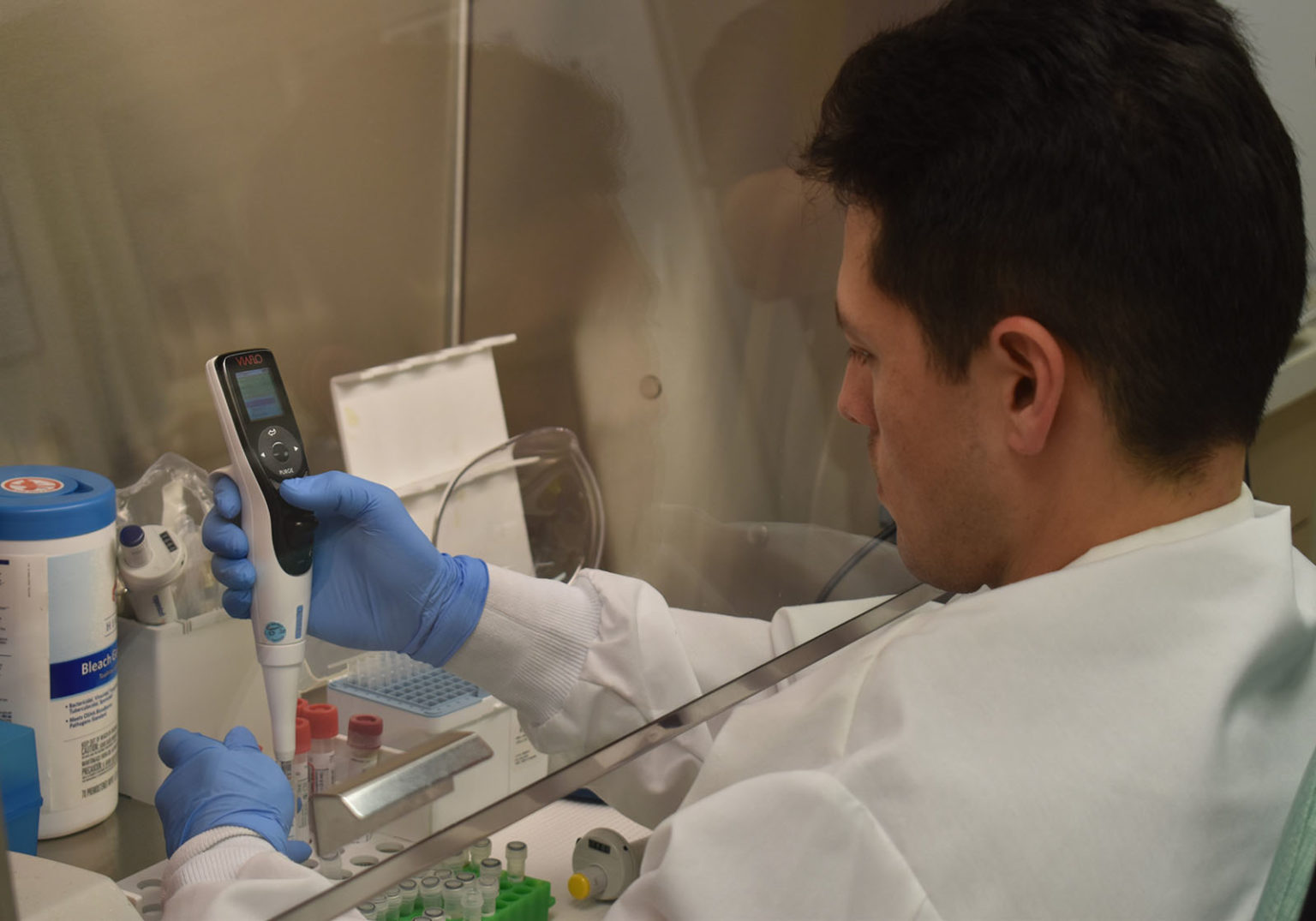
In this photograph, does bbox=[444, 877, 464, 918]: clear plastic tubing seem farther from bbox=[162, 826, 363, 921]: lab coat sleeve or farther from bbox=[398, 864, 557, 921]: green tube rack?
bbox=[162, 826, 363, 921]: lab coat sleeve

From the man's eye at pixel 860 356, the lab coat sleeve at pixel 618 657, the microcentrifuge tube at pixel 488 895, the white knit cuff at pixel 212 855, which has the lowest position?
the microcentrifuge tube at pixel 488 895

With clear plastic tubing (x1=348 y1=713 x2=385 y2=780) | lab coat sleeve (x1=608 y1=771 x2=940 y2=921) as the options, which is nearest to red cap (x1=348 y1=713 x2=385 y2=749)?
clear plastic tubing (x1=348 y1=713 x2=385 y2=780)

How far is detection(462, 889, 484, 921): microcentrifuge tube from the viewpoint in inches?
43.9

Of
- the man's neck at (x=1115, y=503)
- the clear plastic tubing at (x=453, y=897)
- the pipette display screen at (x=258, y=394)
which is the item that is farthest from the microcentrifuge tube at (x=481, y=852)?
the man's neck at (x=1115, y=503)

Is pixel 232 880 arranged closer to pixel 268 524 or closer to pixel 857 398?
pixel 268 524

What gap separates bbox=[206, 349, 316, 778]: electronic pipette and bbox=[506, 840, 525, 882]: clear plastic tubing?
0.87ft

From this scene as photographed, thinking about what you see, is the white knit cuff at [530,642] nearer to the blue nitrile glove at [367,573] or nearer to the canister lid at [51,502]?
the blue nitrile glove at [367,573]

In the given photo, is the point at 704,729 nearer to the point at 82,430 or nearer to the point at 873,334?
the point at 873,334

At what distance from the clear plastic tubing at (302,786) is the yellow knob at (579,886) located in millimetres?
355

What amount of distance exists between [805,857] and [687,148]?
846 millimetres

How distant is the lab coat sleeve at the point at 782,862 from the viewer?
2.64ft

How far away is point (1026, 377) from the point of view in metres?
0.96

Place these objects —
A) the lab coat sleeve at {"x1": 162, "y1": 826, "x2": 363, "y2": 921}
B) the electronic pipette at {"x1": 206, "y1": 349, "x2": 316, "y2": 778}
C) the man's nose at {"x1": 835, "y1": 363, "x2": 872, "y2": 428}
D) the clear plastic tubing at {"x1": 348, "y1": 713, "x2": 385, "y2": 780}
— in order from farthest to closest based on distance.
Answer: the man's nose at {"x1": 835, "y1": 363, "x2": 872, "y2": 428}
the electronic pipette at {"x1": 206, "y1": 349, "x2": 316, "y2": 778}
the clear plastic tubing at {"x1": 348, "y1": 713, "x2": 385, "y2": 780}
the lab coat sleeve at {"x1": 162, "y1": 826, "x2": 363, "y2": 921}

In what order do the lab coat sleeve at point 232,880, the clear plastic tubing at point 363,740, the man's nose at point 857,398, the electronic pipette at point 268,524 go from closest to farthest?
the lab coat sleeve at point 232,880 < the clear plastic tubing at point 363,740 < the electronic pipette at point 268,524 < the man's nose at point 857,398
